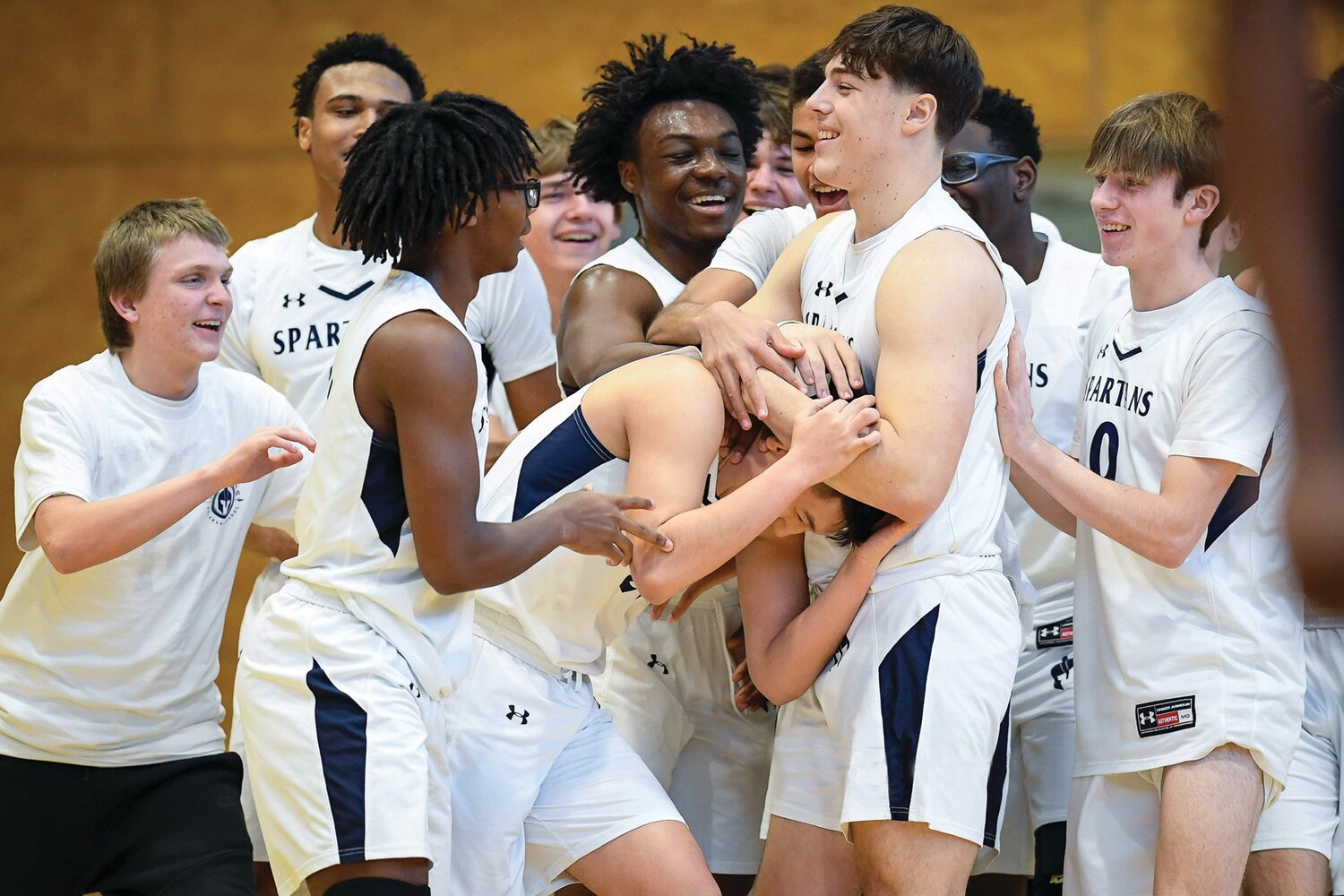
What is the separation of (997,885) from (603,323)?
1.81 metres

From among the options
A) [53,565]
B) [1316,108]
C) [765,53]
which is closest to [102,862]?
[53,565]

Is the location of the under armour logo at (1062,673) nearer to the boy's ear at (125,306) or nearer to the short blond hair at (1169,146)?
the short blond hair at (1169,146)

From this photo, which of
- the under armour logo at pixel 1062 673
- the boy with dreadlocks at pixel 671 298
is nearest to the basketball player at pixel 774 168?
the boy with dreadlocks at pixel 671 298

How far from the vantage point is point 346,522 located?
2820 millimetres

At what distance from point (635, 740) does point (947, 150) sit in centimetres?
188

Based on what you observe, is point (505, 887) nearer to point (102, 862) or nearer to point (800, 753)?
point (800, 753)

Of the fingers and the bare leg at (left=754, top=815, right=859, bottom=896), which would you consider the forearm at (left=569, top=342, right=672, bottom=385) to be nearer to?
the fingers

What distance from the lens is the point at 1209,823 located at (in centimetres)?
291

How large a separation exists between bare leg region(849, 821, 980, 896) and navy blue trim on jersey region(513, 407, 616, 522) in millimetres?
889

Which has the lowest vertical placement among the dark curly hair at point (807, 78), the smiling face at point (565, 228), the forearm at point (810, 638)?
the forearm at point (810, 638)

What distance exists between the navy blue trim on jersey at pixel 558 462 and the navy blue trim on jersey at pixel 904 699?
69cm

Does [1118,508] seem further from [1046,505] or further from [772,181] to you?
[772,181]

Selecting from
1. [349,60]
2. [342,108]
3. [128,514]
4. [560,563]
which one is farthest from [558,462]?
[349,60]

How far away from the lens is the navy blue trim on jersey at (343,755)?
104 inches
